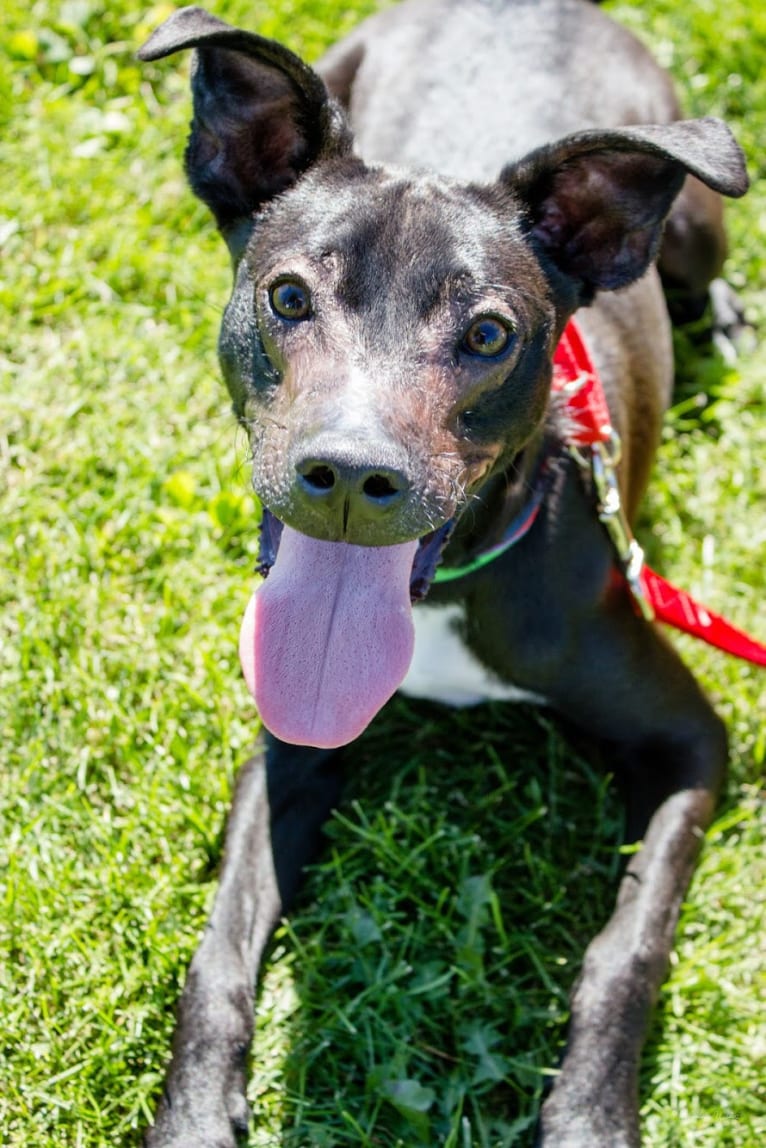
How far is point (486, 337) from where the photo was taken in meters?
3.53

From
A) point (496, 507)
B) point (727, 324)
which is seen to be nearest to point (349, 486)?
point (496, 507)

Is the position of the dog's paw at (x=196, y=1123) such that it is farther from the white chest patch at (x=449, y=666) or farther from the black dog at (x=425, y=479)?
the white chest patch at (x=449, y=666)

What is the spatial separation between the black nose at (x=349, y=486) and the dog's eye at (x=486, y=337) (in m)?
0.50

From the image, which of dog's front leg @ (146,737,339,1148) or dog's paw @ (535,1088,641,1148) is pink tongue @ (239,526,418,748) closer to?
dog's front leg @ (146,737,339,1148)

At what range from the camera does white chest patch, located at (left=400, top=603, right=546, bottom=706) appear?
425 cm

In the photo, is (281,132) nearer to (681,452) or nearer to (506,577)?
(506,577)

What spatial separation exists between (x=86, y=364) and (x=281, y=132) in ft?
6.57

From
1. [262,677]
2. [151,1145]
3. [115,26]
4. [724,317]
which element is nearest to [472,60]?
[724,317]

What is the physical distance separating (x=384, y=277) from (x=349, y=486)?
63 centimetres

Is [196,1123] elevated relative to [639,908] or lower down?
lower down

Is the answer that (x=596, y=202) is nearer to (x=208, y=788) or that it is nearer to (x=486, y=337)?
(x=486, y=337)

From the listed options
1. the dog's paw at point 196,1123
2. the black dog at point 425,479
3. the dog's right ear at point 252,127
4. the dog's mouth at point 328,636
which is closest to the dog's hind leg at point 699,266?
the black dog at point 425,479

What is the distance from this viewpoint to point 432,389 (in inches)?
134

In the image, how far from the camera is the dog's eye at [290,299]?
3.50 meters
